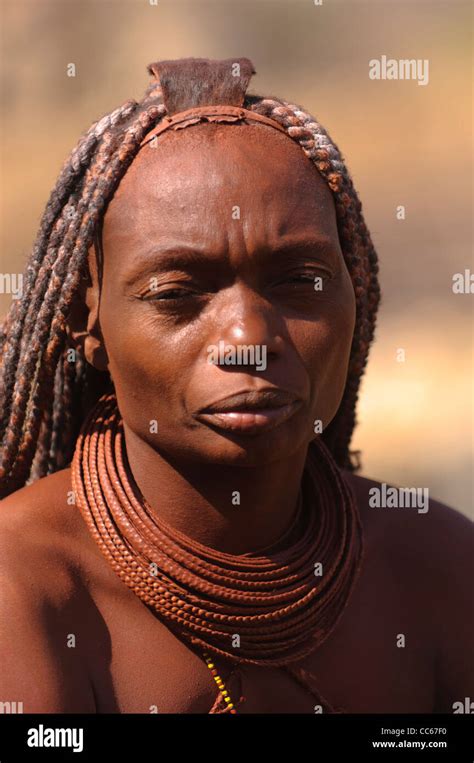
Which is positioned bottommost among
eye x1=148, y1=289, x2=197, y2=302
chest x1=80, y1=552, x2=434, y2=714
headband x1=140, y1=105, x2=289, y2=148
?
chest x1=80, y1=552, x2=434, y2=714

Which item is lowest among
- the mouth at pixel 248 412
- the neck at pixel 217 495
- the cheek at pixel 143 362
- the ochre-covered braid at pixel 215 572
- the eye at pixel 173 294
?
the ochre-covered braid at pixel 215 572

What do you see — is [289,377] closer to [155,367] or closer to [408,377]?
[155,367]

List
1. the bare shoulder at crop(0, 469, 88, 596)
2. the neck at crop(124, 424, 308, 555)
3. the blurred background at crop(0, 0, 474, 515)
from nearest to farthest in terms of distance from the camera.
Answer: the bare shoulder at crop(0, 469, 88, 596) → the neck at crop(124, 424, 308, 555) → the blurred background at crop(0, 0, 474, 515)

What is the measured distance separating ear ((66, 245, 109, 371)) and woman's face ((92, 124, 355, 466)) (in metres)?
0.09

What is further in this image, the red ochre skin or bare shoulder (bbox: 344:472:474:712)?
bare shoulder (bbox: 344:472:474:712)

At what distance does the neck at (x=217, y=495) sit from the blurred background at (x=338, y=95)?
477cm

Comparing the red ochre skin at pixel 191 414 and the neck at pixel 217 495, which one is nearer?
the red ochre skin at pixel 191 414

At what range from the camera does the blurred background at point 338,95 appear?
873 centimetres

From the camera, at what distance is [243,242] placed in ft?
10.4

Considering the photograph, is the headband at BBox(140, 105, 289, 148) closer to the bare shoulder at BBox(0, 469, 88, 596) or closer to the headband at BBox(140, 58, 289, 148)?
the headband at BBox(140, 58, 289, 148)

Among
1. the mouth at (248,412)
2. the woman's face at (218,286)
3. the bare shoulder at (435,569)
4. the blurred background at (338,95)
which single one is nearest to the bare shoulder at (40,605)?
the woman's face at (218,286)

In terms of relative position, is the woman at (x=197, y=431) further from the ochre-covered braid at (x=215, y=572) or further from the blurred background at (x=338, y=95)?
the blurred background at (x=338, y=95)

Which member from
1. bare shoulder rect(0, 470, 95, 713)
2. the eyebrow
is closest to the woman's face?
the eyebrow

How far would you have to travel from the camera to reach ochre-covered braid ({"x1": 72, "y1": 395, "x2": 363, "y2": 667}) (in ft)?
10.8
